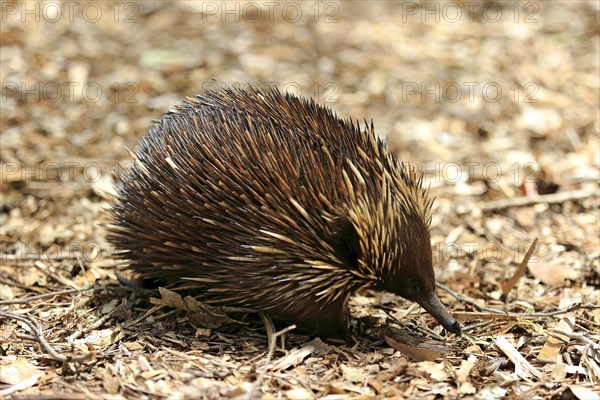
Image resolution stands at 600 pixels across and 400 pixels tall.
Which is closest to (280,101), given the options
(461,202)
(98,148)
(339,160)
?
(339,160)

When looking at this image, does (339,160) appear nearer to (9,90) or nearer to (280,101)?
(280,101)

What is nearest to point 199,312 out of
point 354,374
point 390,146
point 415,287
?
point 354,374

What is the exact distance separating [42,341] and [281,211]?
4.90 ft

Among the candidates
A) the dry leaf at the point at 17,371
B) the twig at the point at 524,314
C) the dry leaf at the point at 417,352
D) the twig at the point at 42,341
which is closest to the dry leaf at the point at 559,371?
the twig at the point at 524,314

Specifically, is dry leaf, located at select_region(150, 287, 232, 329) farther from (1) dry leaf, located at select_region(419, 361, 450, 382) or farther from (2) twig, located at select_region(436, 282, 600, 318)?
(2) twig, located at select_region(436, 282, 600, 318)

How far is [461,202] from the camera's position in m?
6.64

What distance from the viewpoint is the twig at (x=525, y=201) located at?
6512 millimetres

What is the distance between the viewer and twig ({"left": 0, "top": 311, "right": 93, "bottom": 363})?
406cm

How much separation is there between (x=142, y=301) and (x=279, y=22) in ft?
17.5

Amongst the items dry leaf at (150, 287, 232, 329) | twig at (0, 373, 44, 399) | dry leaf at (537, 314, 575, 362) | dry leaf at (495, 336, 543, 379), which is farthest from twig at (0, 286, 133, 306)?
dry leaf at (537, 314, 575, 362)

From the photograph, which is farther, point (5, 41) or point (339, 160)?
point (5, 41)

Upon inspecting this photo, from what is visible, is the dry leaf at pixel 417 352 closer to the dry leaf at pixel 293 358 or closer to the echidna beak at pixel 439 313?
the echidna beak at pixel 439 313

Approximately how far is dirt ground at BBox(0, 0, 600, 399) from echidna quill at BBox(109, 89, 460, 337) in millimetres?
322

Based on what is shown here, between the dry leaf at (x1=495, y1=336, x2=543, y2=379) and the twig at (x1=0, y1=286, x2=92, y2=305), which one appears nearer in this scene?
the dry leaf at (x1=495, y1=336, x2=543, y2=379)
